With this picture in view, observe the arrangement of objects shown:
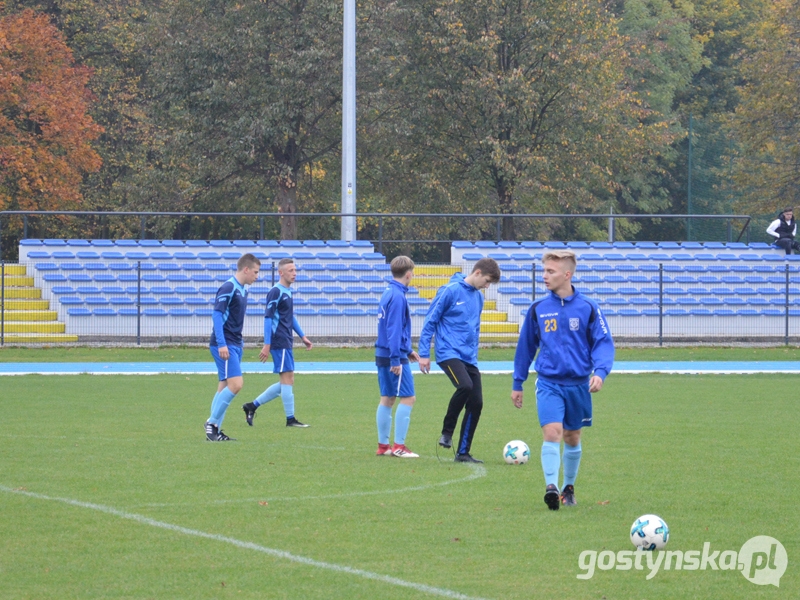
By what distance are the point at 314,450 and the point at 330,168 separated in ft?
101

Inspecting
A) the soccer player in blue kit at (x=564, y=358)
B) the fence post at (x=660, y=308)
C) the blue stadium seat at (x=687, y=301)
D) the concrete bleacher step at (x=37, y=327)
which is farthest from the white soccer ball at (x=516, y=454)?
the blue stadium seat at (x=687, y=301)

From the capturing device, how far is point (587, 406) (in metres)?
7.62

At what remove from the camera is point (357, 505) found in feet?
25.9

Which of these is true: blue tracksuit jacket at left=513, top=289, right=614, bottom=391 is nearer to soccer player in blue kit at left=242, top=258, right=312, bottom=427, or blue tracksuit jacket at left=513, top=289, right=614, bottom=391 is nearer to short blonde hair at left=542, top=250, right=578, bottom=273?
short blonde hair at left=542, top=250, right=578, bottom=273

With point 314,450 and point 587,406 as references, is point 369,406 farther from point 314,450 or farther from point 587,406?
point 587,406

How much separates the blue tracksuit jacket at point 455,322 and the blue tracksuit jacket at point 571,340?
212cm

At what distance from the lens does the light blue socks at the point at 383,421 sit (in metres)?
10.2

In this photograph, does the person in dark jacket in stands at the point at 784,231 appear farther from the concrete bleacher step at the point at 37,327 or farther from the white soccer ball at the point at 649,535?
the white soccer ball at the point at 649,535

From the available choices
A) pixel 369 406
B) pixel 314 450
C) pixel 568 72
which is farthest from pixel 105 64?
pixel 314 450

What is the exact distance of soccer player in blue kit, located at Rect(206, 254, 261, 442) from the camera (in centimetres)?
1099

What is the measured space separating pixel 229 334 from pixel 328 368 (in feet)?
32.9

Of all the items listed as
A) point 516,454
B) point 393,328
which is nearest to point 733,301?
point 516,454

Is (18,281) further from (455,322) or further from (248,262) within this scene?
(455,322)

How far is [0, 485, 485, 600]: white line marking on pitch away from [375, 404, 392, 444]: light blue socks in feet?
10.1
